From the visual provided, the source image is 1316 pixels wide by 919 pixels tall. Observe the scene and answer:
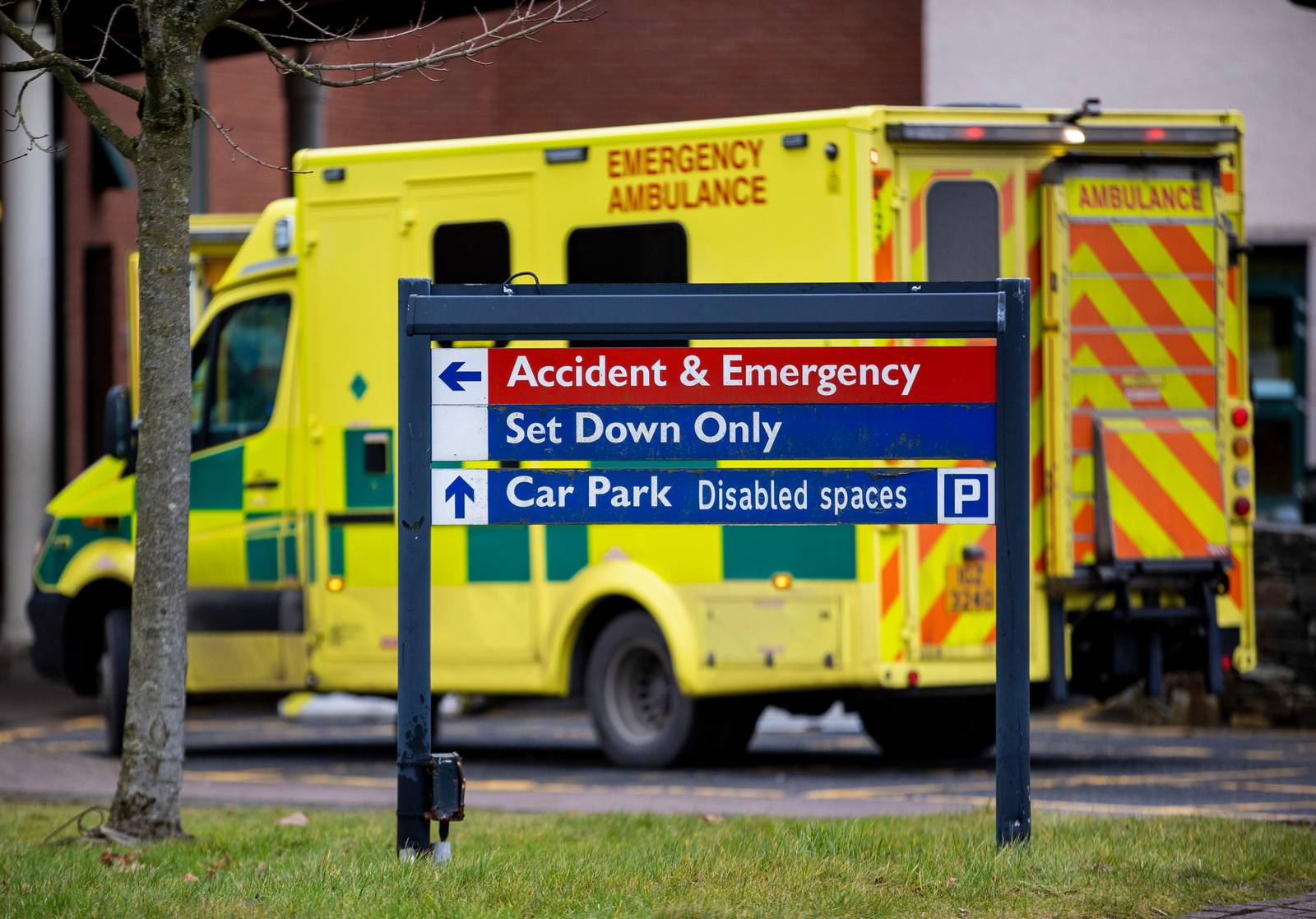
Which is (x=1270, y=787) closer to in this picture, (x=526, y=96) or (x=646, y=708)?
(x=646, y=708)

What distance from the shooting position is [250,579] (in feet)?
39.8

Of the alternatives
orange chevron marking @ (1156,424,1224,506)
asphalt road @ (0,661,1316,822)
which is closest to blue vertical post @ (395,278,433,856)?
asphalt road @ (0,661,1316,822)

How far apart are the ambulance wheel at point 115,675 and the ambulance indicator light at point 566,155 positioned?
3743 mm

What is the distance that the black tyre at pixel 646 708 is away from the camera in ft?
36.8

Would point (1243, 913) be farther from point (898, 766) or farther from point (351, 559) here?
point (351, 559)

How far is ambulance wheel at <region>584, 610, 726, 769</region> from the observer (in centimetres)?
1120

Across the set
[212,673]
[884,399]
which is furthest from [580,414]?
[212,673]

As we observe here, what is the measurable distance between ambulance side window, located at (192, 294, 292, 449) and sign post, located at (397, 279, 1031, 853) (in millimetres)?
5447

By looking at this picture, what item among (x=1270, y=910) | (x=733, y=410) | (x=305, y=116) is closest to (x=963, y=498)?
(x=733, y=410)

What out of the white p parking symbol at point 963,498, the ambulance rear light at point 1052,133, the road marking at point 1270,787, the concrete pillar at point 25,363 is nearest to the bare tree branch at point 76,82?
the white p parking symbol at point 963,498

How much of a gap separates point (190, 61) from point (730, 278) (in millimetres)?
3634

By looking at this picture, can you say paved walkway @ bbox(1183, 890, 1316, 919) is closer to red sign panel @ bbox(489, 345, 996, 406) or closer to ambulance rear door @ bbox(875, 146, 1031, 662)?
red sign panel @ bbox(489, 345, 996, 406)

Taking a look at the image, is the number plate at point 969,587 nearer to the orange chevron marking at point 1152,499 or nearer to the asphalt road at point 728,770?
the orange chevron marking at point 1152,499

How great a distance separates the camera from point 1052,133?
1059 centimetres
